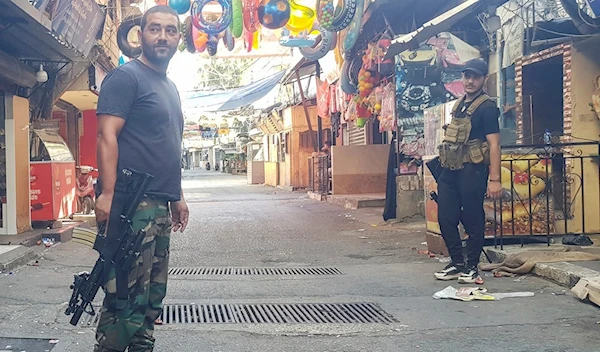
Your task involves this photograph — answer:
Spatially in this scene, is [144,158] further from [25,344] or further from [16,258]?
[16,258]

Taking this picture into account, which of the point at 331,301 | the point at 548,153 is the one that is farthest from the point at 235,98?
the point at 331,301

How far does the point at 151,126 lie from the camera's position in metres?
3.34

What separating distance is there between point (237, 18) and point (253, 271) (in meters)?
7.15

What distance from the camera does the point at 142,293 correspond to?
327 centimetres

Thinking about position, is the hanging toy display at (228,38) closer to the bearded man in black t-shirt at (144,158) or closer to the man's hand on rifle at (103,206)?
the bearded man in black t-shirt at (144,158)

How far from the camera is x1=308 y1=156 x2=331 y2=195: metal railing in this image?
Result: 1917 cm

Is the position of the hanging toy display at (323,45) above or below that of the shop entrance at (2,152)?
above

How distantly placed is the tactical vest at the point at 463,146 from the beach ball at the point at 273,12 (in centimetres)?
751

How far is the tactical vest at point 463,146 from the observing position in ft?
19.5

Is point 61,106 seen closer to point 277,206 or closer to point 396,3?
point 277,206

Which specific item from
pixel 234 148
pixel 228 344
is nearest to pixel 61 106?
pixel 228 344

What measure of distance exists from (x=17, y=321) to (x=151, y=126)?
90.4 inches

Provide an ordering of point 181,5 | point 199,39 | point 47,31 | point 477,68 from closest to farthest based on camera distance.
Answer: point 477,68, point 47,31, point 181,5, point 199,39

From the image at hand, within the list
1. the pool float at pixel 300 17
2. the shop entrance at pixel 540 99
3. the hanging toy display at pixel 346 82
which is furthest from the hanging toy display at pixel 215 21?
the shop entrance at pixel 540 99
